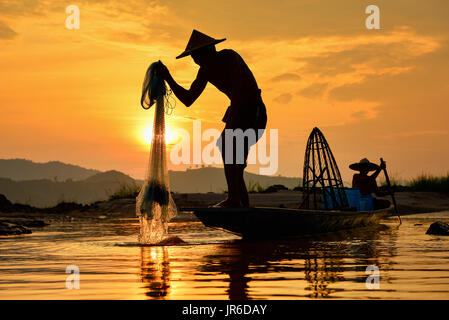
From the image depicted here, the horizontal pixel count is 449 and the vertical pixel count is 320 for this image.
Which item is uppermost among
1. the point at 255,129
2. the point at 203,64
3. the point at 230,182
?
the point at 203,64

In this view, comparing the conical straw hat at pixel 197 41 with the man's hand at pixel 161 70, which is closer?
the conical straw hat at pixel 197 41

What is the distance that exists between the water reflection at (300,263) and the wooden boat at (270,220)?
0.81ft

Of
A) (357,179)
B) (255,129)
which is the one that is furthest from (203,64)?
(357,179)

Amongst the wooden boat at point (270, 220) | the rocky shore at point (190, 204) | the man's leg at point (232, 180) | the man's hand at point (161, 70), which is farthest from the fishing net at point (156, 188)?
the rocky shore at point (190, 204)

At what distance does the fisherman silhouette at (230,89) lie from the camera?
9305mm

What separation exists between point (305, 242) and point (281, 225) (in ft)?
1.99

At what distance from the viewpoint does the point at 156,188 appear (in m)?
9.62

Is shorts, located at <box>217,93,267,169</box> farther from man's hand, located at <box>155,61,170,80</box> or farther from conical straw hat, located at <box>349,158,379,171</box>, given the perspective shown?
conical straw hat, located at <box>349,158,379,171</box>

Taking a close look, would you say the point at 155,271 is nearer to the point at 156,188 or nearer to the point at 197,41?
the point at 156,188

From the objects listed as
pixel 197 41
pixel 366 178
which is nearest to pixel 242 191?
pixel 197 41

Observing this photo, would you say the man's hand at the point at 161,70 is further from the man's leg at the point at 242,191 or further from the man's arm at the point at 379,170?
the man's arm at the point at 379,170

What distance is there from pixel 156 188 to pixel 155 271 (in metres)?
3.31

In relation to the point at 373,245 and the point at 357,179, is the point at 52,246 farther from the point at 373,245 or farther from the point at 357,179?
the point at 357,179
